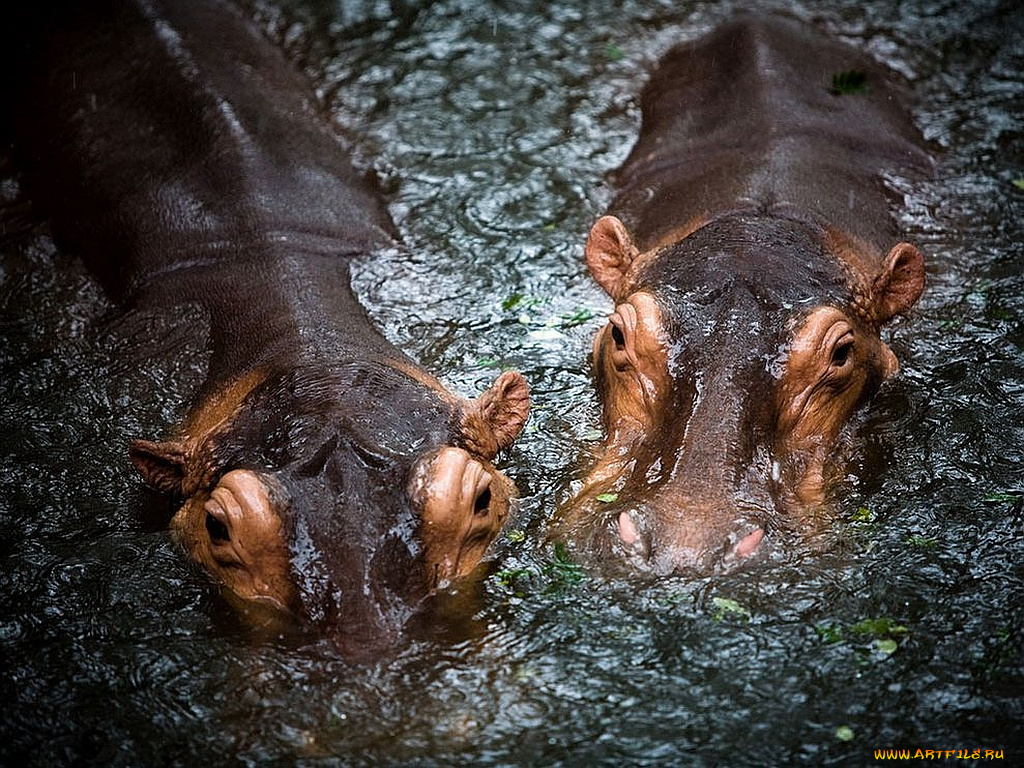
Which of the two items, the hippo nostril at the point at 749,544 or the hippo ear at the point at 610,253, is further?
the hippo ear at the point at 610,253

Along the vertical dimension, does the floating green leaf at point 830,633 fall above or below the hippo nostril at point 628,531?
below

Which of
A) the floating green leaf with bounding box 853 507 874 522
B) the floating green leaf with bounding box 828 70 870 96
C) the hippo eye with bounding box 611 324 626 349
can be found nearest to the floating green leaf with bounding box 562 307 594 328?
the hippo eye with bounding box 611 324 626 349

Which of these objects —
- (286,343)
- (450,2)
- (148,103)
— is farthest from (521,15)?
(286,343)

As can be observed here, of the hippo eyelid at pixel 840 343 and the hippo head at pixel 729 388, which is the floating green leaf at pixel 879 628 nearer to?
the hippo head at pixel 729 388

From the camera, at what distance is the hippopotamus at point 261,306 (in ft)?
18.8

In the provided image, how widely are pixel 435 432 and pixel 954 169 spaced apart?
4854 mm

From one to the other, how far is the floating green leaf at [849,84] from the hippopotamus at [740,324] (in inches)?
9.9

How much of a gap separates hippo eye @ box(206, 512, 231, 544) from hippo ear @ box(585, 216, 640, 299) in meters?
2.82

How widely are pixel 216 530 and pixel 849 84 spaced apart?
5.69m

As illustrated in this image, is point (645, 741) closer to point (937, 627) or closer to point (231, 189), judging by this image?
point (937, 627)

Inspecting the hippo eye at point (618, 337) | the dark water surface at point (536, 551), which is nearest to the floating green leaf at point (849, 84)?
the dark water surface at point (536, 551)

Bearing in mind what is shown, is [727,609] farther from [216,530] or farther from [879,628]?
[216,530]

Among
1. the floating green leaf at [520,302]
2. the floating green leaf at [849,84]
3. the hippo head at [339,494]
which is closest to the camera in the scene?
the hippo head at [339,494]

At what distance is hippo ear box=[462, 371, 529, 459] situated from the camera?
657 cm
